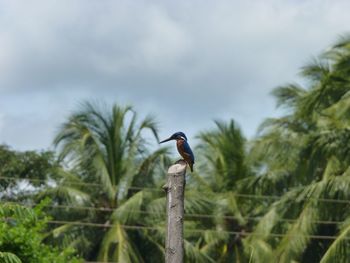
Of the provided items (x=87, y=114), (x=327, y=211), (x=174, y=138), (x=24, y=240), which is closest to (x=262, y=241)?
(x=327, y=211)

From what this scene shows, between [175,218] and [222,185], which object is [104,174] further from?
[175,218]

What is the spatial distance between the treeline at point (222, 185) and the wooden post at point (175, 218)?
11.9m

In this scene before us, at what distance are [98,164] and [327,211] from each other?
5743mm

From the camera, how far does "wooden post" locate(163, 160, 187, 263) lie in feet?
26.8

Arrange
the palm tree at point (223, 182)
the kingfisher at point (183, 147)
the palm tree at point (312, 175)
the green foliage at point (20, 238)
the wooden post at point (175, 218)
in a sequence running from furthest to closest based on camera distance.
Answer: the palm tree at point (223, 182) → the palm tree at point (312, 175) → the green foliage at point (20, 238) → the kingfisher at point (183, 147) → the wooden post at point (175, 218)

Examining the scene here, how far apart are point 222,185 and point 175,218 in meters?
17.4

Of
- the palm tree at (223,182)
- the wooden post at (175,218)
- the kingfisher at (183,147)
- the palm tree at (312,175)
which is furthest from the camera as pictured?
the palm tree at (223,182)

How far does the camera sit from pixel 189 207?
23.3 metres

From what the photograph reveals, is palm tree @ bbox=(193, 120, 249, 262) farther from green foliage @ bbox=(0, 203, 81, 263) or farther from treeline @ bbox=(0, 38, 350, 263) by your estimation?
green foliage @ bbox=(0, 203, 81, 263)

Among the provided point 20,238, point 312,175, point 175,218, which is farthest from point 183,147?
point 312,175

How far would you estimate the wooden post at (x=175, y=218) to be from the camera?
8172 millimetres

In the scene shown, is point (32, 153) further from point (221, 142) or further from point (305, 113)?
point (305, 113)

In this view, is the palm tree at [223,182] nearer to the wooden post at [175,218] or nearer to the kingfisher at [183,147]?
the kingfisher at [183,147]

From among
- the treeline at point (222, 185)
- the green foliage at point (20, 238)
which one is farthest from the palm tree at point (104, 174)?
the green foliage at point (20, 238)
